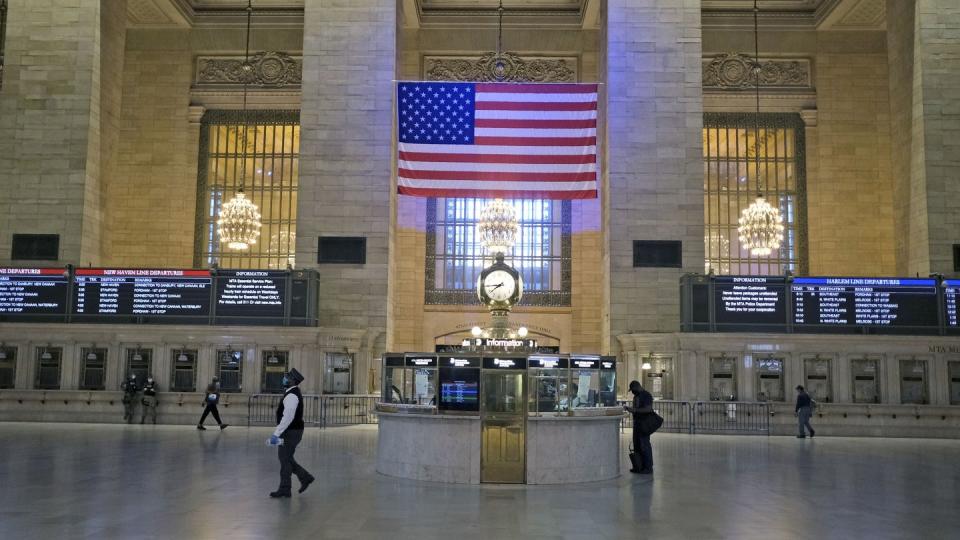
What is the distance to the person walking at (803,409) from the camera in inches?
703

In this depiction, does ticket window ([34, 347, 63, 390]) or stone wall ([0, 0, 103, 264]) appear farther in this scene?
stone wall ([0, 0, 103, 264])

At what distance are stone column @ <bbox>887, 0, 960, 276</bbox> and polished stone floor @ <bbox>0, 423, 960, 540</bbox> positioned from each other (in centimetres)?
855

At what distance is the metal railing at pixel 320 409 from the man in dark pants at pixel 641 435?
27.9 feet

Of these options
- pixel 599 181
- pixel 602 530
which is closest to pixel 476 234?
pixel 599 181

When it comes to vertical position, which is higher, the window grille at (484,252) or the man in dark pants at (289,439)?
the window grille at (484,252)

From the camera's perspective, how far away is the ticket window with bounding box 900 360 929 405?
19.4 metres

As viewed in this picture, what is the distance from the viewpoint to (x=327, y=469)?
445 inches

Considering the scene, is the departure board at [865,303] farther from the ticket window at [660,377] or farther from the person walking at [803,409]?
the ticket window at [660,377]

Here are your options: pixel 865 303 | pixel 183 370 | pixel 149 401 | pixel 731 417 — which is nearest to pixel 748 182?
pixel 865 303

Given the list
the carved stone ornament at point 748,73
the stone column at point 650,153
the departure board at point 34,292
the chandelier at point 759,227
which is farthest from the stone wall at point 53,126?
the carved stone ornament at point 748,73

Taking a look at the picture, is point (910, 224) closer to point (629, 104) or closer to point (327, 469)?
point (629, 104)

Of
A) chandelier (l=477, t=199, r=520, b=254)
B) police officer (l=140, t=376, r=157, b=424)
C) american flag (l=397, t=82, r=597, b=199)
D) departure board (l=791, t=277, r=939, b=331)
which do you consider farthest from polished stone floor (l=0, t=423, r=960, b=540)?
chandelier (l=477, t=199, r=520, b=254)

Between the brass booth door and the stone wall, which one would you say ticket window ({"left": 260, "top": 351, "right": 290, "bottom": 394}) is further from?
the brass booth door

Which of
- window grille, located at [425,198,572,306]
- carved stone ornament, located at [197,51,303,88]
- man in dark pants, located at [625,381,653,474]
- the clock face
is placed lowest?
man in dark pants, located at [625,381,653,474]
